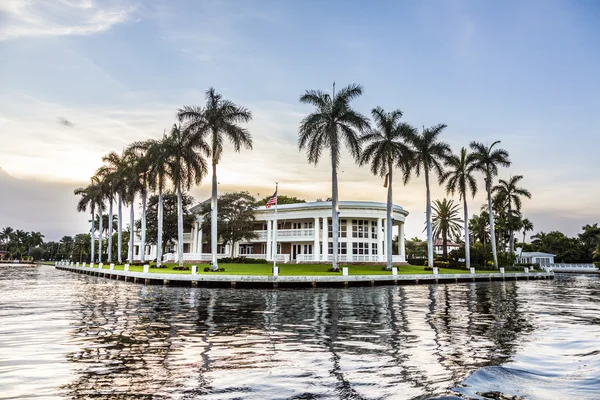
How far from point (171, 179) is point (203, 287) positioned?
2156cm

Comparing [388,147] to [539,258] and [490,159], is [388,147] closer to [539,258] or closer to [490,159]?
[490,159]

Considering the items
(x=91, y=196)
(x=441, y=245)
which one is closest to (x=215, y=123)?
(x=91, y=196)

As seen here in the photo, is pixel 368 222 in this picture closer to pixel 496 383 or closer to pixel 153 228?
pixel 153 228

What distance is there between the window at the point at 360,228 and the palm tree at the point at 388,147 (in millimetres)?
11451

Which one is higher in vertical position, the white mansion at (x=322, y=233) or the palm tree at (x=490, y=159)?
the palm tree at (x=490, y=159)

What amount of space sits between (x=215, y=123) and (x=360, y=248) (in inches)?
1138

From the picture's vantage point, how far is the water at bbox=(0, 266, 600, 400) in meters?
7.52

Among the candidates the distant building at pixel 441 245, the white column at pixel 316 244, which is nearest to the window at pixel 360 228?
the white column at pixel 316 244

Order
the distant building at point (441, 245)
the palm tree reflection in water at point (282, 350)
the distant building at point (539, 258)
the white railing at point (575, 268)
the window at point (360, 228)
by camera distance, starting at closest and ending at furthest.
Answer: the palm tree reflection in water at point (282, 350) < the window at point (360, 228) < the white railing at point (575, 268) < the distant building at point (539, 258) < the distant building at point (441, 245)

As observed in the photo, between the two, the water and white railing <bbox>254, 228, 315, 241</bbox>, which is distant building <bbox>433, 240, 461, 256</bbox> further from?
the water

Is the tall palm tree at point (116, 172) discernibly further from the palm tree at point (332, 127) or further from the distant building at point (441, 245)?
the distant building at point (441, 245)

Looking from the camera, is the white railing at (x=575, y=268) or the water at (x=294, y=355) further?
the white railing at (x=575, y=268)

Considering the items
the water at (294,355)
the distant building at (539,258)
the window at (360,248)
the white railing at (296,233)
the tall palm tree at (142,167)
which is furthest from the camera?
the distant building at (539,258)

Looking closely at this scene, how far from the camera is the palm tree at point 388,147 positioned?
52.1 m
